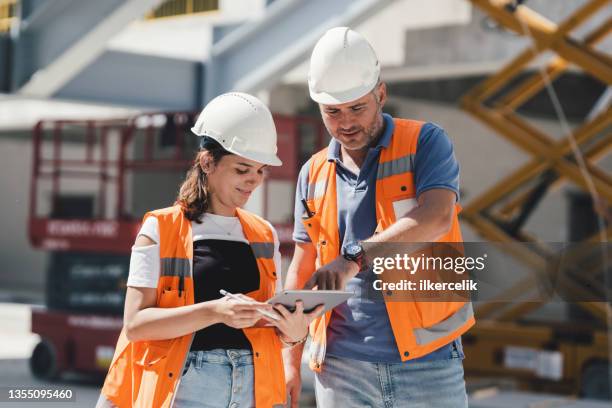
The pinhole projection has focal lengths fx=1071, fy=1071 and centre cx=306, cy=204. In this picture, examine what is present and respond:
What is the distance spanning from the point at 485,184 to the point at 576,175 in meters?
10.2

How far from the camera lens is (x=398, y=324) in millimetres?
3230

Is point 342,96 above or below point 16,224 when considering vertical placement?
below

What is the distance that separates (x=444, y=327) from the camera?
130 inches

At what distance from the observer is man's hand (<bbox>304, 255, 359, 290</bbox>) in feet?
10.2

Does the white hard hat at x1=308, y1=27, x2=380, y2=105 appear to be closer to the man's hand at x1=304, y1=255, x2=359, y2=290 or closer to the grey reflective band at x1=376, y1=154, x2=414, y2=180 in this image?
the grey reflective band at x1=376, y1=154, x2=414, y2=180

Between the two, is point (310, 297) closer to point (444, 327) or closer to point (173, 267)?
point (173, 267)

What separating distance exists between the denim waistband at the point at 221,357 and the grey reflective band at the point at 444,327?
53 cm

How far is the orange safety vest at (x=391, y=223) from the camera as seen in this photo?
3.23m

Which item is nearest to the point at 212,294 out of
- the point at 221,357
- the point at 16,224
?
the point at 221,357

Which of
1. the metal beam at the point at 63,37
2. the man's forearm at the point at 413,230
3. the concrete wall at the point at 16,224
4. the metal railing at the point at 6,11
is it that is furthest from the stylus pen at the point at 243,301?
the concrete wall at the point at 16,224

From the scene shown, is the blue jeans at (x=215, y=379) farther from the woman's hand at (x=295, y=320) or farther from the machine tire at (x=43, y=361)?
the machine tire at (x=43, y=361)

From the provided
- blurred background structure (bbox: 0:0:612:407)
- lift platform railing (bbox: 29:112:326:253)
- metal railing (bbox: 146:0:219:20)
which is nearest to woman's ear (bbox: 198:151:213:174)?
blurred background structure (bbox: 0:0:612:407)

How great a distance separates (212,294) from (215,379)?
0.24 metres

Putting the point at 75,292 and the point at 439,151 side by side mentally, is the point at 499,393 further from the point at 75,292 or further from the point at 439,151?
the point at 439,151
